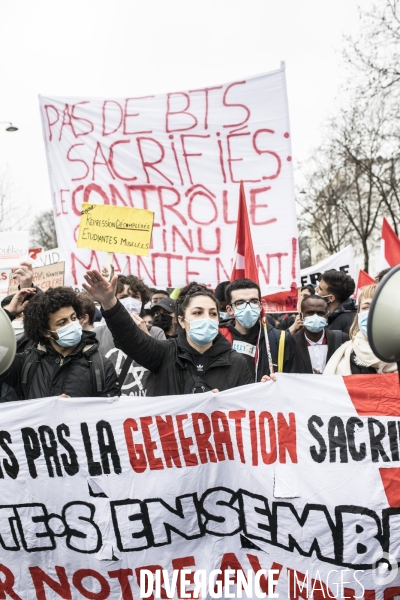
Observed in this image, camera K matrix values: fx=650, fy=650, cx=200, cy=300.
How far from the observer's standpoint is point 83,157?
5.67 metres

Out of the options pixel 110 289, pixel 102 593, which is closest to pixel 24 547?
pixel 102 593

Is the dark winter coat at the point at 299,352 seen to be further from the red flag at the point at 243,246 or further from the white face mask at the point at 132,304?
the white face mask at the point at 132,304

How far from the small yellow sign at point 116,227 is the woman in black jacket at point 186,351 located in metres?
0.77

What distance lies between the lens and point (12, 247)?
7.61 meters

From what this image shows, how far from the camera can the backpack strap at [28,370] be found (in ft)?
11.6

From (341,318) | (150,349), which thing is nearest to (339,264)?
(341,318)

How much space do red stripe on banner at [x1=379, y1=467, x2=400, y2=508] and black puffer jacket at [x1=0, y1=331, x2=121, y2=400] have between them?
1.44 m

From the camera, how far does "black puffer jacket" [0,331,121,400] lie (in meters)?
3.48

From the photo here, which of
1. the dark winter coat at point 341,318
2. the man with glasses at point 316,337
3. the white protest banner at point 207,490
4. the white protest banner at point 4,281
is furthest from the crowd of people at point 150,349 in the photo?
the white protest banner at point 4,281

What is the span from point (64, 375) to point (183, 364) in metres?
0.65

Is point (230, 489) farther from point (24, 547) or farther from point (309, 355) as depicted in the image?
point (309, 355)

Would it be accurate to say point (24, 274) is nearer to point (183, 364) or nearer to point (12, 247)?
point (183, 364)

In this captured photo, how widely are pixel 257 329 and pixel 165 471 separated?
1.28m

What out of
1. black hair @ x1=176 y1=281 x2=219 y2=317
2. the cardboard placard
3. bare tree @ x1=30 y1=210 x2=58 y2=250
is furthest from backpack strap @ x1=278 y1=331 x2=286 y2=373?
bare tree @ x1=30 y1=210 x2=58 y2=250
